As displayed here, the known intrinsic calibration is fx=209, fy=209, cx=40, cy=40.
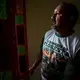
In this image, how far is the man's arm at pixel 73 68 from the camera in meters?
1.35

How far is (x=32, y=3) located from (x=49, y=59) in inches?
36.7

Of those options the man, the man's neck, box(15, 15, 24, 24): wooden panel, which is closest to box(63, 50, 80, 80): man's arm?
the man

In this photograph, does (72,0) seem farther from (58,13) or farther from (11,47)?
(11,47)

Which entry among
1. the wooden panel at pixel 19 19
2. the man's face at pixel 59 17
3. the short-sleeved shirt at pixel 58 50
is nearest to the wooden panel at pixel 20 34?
the wooden panel at pixel 19 19

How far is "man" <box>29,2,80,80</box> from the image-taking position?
1.36m

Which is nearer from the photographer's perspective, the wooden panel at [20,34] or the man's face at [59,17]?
the man's face at [59,17]

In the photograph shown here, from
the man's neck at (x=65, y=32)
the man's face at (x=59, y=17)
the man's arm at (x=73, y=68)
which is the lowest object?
the man's arm at (x=73, y=68)

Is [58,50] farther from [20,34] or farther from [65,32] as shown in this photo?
[20,34]

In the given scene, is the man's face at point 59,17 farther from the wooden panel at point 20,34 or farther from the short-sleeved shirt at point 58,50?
the wooden panel at point 20,34

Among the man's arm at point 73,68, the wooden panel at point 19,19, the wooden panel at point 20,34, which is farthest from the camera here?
the wooden panel at point 20,34

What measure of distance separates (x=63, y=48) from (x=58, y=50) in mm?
41

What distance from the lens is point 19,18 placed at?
1818 mm

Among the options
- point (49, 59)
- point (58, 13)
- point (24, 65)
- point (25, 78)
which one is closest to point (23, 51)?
point (24, 65)

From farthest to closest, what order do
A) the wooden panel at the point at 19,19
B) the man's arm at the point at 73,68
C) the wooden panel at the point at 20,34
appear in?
the wooden panel at the point at 20,34, the wooden panel at the point at 19,19, the man's arm at the point at 73,68
